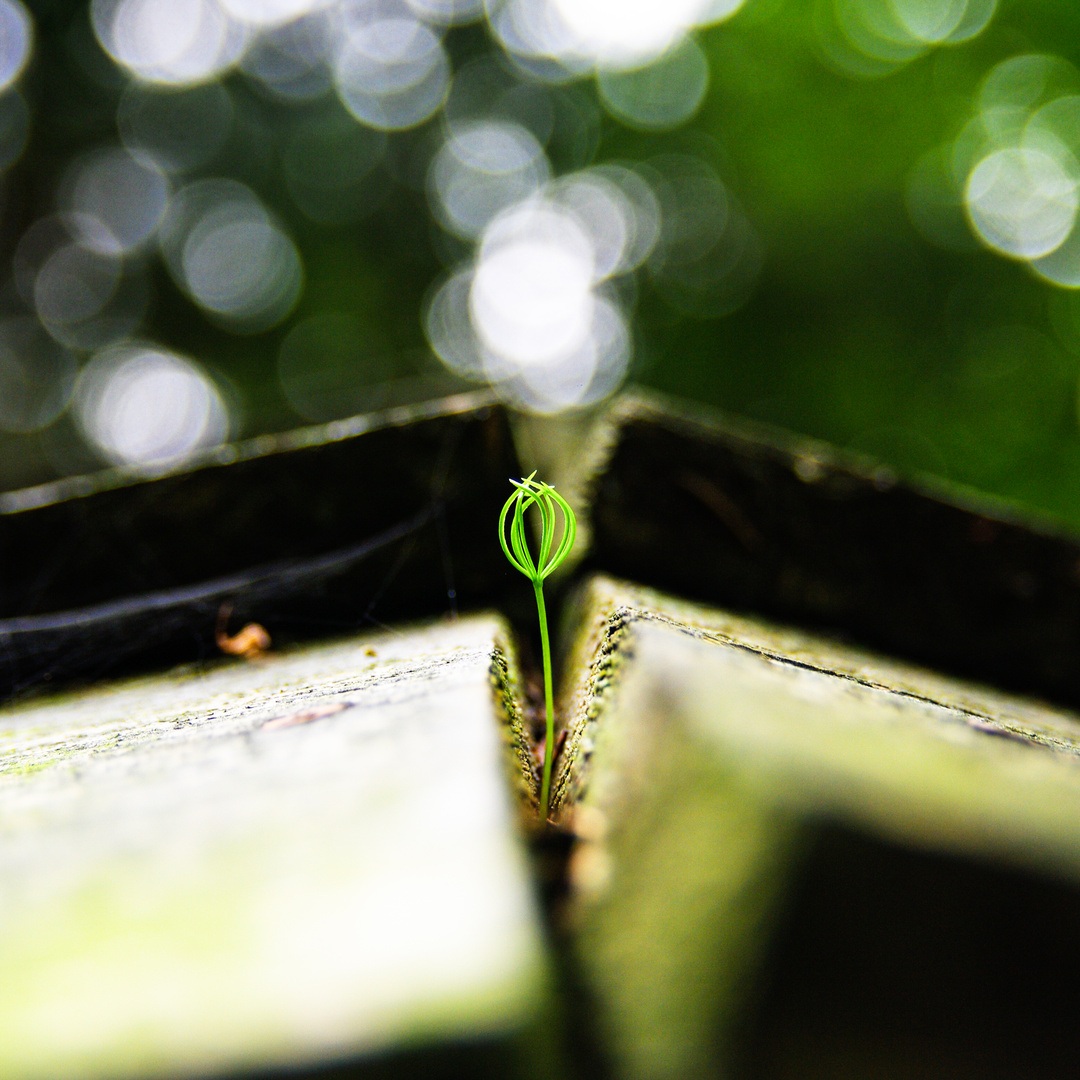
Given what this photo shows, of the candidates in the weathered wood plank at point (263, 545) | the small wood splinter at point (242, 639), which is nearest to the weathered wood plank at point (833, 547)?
the weathered wood plank at point (263, 545)

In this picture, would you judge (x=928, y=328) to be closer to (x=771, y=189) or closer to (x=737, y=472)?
(x=771, y=189)

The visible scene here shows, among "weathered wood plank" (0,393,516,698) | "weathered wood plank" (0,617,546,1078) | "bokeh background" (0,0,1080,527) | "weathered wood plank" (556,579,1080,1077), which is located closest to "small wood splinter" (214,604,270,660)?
"weathered wood plank" (0,393,516,698)

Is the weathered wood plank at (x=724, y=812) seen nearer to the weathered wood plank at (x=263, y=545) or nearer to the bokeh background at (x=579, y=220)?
the weathered wood plank at (x=263, y=545)

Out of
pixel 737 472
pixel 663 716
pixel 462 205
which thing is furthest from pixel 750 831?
pixel 462 205

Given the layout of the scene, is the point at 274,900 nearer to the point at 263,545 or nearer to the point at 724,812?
the point at 724,812

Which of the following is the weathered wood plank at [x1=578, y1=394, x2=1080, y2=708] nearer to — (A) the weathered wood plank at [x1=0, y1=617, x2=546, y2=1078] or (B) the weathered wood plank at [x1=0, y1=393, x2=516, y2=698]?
(B) the weathered wood plank at [x1=0, y1=393, x2=516, y2=698]

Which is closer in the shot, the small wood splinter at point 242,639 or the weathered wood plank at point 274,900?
the weathered wood plank at point 274,900
